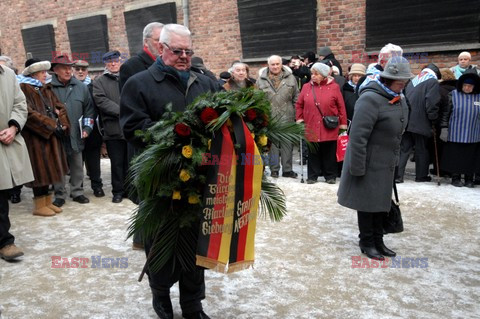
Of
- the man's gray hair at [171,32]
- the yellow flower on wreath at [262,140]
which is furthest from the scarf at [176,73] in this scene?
the yellow flower on wreath at [262,140]

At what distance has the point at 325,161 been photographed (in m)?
7.68

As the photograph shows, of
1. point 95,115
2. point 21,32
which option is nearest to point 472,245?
point 95,115

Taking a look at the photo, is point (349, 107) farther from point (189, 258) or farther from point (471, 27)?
point (189, 258)

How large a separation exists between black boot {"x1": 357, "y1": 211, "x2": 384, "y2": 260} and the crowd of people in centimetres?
1

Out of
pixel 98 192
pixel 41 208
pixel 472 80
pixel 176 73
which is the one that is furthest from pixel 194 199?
pixel 472 80

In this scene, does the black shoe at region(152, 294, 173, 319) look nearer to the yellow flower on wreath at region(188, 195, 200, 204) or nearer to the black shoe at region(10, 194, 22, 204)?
the yellow flower on wreath at region(188, 195, 200, 204)

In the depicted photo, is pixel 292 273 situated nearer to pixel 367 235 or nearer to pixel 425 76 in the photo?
pixel 367 235

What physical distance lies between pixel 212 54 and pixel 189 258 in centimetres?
963

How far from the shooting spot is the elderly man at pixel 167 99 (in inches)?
123

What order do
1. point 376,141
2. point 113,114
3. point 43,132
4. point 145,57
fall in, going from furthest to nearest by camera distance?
point 113,114, point 43,132, point 145,57, point 376,141

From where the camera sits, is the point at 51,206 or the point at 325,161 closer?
the point at 51,206

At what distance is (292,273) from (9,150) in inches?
122

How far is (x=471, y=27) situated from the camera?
8.33m

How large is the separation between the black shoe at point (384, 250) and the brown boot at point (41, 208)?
4156mm
